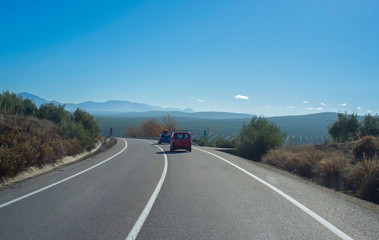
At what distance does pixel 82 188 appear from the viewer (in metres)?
8.50

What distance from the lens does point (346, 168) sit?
11.0 m

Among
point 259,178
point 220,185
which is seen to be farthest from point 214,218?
point 259,178

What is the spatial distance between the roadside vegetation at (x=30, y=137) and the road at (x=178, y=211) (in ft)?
4.01

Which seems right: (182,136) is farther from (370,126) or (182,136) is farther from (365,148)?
(370,126)

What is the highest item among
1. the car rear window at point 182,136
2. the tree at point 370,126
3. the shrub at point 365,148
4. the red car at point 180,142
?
the tree at point 370,126

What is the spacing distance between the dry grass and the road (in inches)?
70.0

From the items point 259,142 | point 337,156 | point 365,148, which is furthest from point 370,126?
point 337,156

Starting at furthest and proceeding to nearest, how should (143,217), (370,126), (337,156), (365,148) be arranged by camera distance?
(370,126) → (365,148) → (337,156) → (143,217)

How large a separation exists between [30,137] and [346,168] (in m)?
13.5

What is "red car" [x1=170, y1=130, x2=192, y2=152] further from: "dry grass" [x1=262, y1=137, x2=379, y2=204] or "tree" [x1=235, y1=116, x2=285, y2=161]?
"dry grass" [x1=262, y1=137, x2=379, y2=204]

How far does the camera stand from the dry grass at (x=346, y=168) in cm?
898

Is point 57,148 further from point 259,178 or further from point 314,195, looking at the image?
point 314,195

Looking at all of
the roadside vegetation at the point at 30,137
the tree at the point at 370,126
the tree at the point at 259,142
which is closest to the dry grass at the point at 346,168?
the tree at the point at 259,142

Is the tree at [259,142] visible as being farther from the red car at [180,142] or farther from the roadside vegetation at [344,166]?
the red car at [180,142]
